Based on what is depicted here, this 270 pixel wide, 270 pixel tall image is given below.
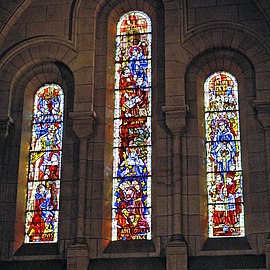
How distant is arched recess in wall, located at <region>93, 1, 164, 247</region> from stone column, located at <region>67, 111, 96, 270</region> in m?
0.29

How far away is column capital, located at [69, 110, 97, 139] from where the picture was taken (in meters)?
16.0

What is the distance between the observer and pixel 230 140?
15945 mm

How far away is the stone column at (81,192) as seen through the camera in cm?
1490

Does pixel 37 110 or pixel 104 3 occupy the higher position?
pixel 104 3

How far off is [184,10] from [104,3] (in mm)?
2057

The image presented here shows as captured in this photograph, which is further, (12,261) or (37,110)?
(37,110)

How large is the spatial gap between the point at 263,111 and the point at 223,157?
53.7 inches

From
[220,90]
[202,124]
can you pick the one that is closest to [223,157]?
[202,124]

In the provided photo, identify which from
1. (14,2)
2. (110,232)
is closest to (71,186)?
(110,232)

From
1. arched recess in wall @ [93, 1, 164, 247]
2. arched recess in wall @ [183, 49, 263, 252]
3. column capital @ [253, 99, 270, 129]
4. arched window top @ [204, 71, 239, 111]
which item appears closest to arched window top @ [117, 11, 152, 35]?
arched recess in wall @ [93, 1, 164, 247]

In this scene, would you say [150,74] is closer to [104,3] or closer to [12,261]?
[104,3]

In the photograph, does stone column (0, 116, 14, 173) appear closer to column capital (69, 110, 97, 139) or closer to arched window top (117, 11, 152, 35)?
column capital (69, 110, 97, 139)

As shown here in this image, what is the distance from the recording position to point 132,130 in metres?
16.4

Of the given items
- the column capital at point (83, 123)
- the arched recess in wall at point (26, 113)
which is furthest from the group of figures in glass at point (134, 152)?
the column capital at point (83, 123)
